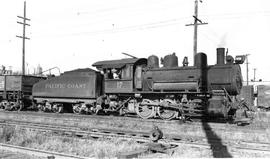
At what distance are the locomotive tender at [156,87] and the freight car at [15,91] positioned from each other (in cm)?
380

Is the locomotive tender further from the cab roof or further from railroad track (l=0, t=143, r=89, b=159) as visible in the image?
railroad track (l=0, t=143, r=89, b=159)

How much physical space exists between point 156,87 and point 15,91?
466 inches

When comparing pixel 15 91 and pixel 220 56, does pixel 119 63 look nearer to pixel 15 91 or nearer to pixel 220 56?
pixel 220 56

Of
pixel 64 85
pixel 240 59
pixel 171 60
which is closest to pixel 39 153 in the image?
pixel 171 60

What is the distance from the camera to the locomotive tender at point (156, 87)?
1394 centimetres

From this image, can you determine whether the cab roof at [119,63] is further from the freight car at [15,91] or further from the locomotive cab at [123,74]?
the freight car at [15,91]

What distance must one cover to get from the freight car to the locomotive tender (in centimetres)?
380

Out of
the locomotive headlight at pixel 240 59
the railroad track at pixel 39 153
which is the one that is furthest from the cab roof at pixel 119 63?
the railroad track at pixel 39 153

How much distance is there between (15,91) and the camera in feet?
71.0

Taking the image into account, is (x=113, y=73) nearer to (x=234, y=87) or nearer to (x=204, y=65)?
(x=204, y=65)

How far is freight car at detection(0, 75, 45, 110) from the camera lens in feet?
70.5

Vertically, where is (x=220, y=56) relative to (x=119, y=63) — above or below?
above

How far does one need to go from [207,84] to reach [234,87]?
1.24 m

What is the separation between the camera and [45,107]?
1977 cm
